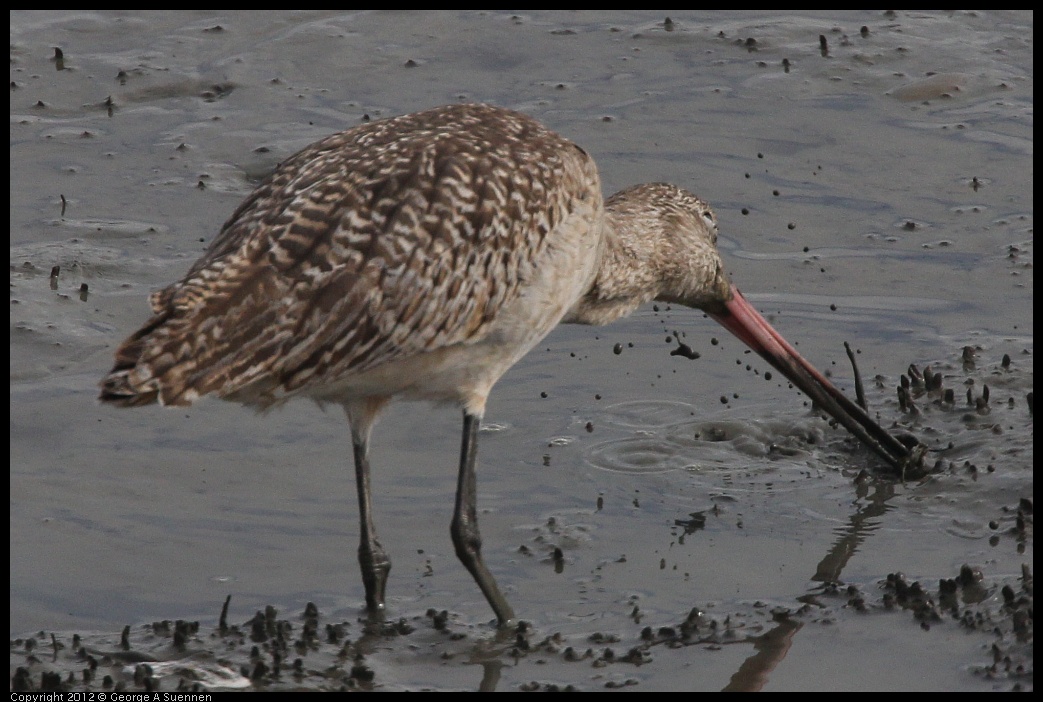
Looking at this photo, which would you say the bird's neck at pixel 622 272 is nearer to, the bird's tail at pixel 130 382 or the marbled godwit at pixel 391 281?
the marbled godwit at pixel 391 281

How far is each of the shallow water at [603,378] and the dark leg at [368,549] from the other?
0.08 meters

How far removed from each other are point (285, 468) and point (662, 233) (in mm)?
1670

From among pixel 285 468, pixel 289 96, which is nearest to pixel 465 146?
pixel 285 468

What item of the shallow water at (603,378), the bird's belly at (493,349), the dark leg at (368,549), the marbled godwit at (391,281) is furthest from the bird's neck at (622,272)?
the dark leg at (368,549)

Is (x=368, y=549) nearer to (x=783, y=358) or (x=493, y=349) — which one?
(x=493, y=349)

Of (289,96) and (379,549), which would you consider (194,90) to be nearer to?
(289,96)

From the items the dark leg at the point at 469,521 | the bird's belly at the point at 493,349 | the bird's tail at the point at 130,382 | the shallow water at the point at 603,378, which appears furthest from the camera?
the dark leg at the point at 469,521

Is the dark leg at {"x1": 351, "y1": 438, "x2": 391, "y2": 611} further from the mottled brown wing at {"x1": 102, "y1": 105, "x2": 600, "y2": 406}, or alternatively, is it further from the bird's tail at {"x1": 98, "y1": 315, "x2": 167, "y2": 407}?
the bird's tail at {"x1": 98, "y1": 315, "x2": 167, "y2": 407}

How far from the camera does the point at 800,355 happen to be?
6.90 meters

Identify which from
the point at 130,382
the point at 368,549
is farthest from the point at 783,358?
the point at 130,382

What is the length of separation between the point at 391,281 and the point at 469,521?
3.40 ft

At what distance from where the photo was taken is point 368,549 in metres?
5.54

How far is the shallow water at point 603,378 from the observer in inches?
211

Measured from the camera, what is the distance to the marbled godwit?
4.77 metres
